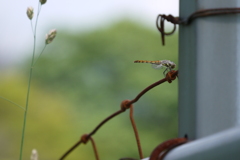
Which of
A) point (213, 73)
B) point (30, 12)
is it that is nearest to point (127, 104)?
point (30, 12)

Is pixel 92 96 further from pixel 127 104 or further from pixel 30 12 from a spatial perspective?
pixel 30 12

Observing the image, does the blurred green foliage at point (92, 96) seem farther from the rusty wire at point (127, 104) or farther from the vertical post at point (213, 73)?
the vertical post at point (213, 73)

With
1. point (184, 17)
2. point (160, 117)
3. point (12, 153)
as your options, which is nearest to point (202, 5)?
point (184, 17)

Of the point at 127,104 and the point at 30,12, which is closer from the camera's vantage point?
the point at 30,12

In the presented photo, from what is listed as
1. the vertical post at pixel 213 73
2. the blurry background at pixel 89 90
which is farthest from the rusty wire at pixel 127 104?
the blurry background at pixel 89 90

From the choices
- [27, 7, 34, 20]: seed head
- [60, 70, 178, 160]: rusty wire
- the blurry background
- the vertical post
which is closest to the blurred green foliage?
the blurry background
